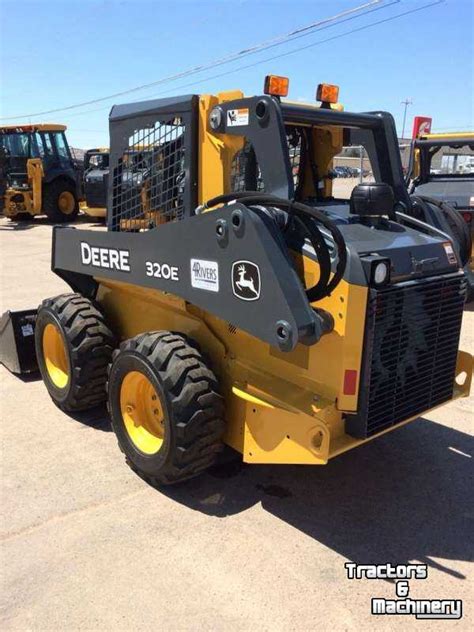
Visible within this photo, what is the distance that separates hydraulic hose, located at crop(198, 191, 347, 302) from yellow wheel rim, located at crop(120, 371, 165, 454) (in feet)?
4.58

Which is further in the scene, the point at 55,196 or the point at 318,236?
the point at 55,196

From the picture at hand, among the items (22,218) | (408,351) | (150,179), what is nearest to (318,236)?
(408,351)

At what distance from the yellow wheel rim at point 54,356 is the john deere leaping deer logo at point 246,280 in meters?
2.26

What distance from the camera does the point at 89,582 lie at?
2.81 meters

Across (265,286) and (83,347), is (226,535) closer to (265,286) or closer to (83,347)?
(265,286)

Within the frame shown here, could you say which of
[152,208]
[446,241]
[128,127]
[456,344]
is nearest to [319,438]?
[456,344]

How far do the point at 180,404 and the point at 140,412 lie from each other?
63cm

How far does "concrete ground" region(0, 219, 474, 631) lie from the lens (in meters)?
2.64

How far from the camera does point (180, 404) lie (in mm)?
3246

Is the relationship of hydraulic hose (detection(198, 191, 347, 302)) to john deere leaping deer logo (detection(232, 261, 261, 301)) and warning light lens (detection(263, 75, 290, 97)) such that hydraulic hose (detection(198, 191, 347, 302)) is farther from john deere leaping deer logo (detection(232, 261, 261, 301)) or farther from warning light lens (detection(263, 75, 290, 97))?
warning light lens (detection(263, 75, 290, 97))

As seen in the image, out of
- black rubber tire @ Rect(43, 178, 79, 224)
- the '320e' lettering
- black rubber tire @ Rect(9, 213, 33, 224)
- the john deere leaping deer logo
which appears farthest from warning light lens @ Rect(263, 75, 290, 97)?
black rubber tire @ Rect(9, 213, 33, 224)

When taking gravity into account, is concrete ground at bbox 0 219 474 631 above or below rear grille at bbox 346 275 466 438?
below

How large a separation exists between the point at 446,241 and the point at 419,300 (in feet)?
1.66

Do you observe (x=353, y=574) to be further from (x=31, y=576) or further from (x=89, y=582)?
(x=31, y=576)
